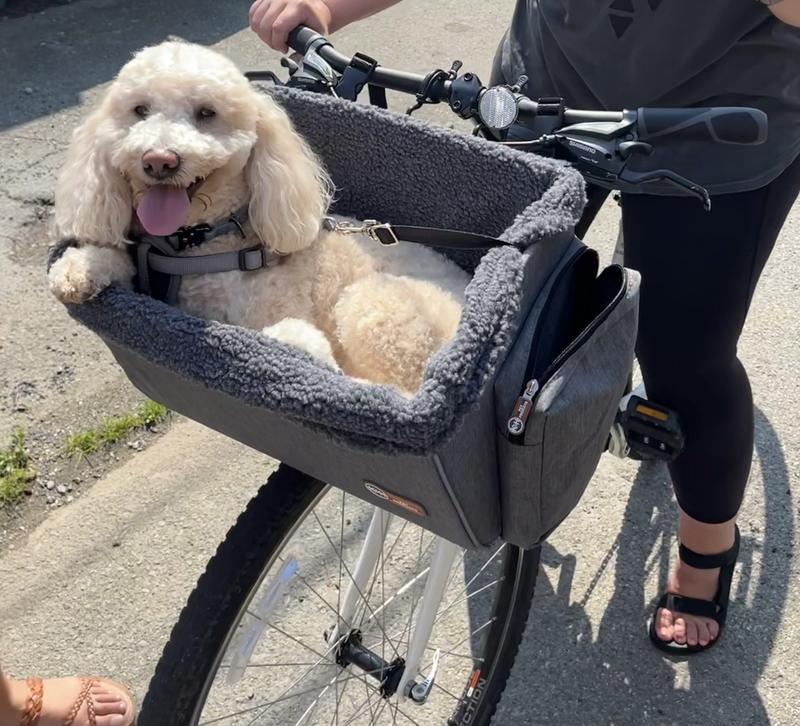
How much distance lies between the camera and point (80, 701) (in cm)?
194

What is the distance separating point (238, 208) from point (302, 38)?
0.34m

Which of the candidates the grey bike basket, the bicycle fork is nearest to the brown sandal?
the bicycle fork

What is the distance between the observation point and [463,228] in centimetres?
153

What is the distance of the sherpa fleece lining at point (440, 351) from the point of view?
1.03 meters

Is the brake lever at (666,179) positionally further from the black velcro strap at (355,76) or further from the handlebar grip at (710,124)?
the black velcro strap at (355,76)

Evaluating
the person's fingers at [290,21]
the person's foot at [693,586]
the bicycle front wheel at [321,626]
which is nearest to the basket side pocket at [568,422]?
the bicycle front wheel at [321,626]

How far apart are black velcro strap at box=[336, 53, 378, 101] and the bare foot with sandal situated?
4.47 feet

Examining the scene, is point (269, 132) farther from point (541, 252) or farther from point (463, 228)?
point (541, 252)

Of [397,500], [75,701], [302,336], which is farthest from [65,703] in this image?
[397,500]

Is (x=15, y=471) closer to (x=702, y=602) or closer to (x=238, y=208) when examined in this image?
(x=238, y=208)

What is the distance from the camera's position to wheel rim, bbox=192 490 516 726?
1.84m

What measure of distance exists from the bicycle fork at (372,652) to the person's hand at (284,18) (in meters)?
0.94

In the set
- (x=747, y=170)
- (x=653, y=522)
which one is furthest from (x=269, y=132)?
(x=653, y=522)

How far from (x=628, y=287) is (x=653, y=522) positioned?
1.47m
